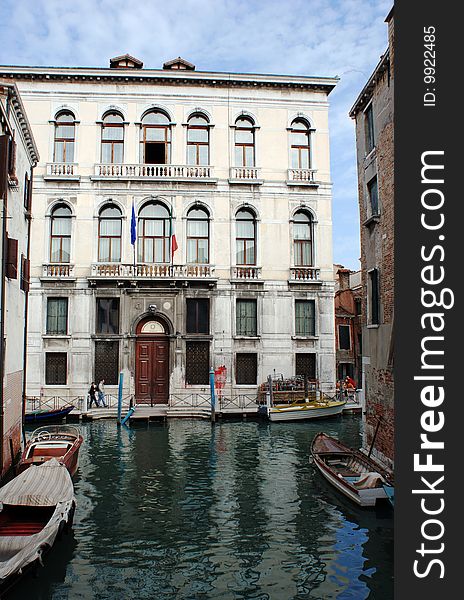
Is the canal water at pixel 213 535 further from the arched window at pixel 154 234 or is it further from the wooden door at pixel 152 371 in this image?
the arched window at pixel 154 234

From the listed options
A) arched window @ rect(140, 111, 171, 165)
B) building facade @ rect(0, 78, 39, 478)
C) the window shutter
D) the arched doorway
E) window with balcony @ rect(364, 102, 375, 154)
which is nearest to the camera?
building facade @ rect(0, 78, 39, 478)

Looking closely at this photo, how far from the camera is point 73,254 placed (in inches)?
951

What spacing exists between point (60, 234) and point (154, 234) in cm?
412

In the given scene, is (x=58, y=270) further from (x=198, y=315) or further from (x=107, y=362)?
(x=198, y=315)

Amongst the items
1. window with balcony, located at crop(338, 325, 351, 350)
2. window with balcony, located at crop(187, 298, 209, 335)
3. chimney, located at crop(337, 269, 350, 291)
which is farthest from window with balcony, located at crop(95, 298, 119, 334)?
chimney, located at crop(337, 269, 350, 291)

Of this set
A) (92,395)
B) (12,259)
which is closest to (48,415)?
(92,395)

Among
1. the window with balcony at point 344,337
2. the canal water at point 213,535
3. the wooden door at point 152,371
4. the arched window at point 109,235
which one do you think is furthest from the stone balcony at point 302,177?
the canal water at point 213,535

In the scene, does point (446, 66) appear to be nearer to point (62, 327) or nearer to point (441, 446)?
point (441, 446)

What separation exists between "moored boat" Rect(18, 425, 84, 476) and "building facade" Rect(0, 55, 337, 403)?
9.49 metres

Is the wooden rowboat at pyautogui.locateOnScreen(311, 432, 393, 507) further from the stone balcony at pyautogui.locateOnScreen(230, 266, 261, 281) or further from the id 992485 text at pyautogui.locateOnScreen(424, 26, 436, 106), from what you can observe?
the stone balcony at pyautogui.locateOnScreen(230, 266, 261, 281)

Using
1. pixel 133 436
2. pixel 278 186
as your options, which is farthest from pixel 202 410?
pixel 278 186

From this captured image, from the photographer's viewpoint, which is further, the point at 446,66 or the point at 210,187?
the point at 210,187

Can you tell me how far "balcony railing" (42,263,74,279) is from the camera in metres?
24.0

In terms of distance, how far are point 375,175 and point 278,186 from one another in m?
12.4
